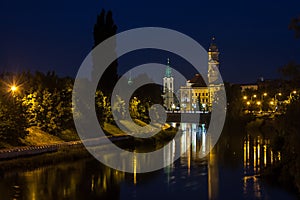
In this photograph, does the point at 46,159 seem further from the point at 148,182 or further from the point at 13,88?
the point at 148,182

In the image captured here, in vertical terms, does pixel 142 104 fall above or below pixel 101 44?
below

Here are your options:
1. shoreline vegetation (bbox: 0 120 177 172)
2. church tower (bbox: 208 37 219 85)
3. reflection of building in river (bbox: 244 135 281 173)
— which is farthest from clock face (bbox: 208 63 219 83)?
reflection of building in river (bbox: 244 135 281 173)

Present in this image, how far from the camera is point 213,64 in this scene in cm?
11875

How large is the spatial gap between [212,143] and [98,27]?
1242cm

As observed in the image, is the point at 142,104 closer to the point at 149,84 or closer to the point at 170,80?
the point at 149,84

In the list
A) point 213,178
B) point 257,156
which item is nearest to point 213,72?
point 257,156

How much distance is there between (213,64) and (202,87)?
7.25m

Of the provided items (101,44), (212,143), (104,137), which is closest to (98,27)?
(101,44)

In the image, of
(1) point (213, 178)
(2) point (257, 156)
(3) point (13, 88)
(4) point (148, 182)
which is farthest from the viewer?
(2) point (257, 156)

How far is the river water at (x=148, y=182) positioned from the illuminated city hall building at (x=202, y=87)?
91419mm

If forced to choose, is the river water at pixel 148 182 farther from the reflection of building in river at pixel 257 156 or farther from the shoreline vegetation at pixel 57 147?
the shoreline vegetation at pixel 57 147

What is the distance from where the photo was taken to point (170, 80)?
143875 millimetres

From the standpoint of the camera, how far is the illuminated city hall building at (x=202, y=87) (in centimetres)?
11694

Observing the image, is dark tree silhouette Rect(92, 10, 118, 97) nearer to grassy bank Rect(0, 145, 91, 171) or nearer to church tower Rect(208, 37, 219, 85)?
grassy bank Rect(0, 145, 91, 171)
